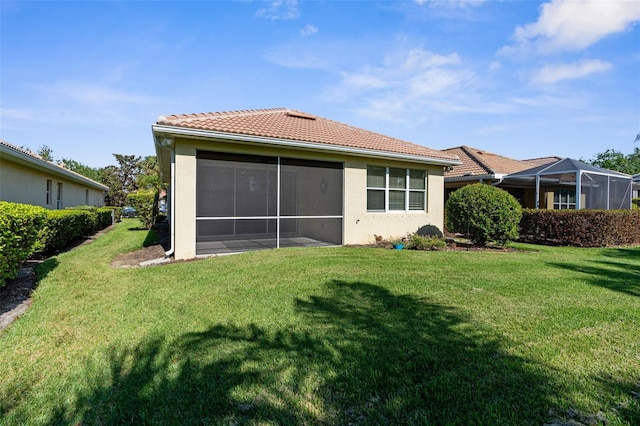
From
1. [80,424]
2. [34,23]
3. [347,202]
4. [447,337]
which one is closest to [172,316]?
[80,424]

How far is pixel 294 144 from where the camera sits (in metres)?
9.00

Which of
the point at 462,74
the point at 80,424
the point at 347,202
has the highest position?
the point at 462,74

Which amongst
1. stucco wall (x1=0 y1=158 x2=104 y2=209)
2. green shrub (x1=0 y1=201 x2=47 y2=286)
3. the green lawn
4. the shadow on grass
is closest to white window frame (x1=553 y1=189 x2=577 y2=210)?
the shadow on grass

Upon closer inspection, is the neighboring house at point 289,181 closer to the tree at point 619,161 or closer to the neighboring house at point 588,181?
the neighboring house at point 588,181

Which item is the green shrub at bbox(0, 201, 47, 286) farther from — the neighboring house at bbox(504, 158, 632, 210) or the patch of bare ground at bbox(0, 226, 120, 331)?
the neighboring house at bbox(504, 158, 632, 210)

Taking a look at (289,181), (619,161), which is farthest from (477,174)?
(619,161)

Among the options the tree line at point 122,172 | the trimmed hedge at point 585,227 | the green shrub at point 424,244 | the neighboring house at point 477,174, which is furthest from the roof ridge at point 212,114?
the tree line at point 122,172

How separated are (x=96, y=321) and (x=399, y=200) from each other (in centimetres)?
957

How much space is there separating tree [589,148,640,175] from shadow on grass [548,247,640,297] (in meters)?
37.9

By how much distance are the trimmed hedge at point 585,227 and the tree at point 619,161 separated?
33.3m

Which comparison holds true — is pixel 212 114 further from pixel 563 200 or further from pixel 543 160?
pixel 543 160

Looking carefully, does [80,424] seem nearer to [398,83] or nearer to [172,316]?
[172,316]

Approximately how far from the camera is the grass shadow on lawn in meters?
2.23

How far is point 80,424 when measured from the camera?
86.9 inches
